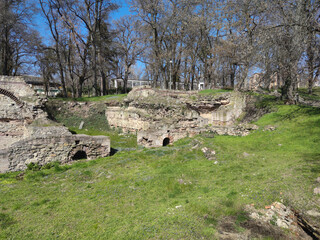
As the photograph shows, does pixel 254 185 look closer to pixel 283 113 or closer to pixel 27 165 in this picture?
pixel 283 113

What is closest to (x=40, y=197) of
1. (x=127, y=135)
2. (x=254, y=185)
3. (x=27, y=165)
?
(x=27, y=165)

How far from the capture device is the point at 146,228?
3920 millimetres

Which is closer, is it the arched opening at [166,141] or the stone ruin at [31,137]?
the stone ruin at [31,137]

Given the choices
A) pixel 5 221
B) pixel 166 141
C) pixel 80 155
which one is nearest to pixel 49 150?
pixel 80 155

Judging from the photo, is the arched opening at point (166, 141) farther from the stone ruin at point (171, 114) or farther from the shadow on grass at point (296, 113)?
the shadow on grass at point (296, 113)

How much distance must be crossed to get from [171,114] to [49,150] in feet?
31.7

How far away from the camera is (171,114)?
635 inches

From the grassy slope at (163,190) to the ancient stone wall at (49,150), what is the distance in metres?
0.79

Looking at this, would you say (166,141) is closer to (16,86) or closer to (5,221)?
(5,221)

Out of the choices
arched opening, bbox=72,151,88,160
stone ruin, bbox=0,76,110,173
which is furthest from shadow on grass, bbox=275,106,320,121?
arched opening, bbox=72,151,88,160

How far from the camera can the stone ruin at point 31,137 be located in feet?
29.1

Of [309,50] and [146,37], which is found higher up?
[146,37]

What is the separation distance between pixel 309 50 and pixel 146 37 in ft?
61.1

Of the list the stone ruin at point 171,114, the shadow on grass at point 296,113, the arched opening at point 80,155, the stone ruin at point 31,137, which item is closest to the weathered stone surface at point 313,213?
the shadow on grass at point 296,113
